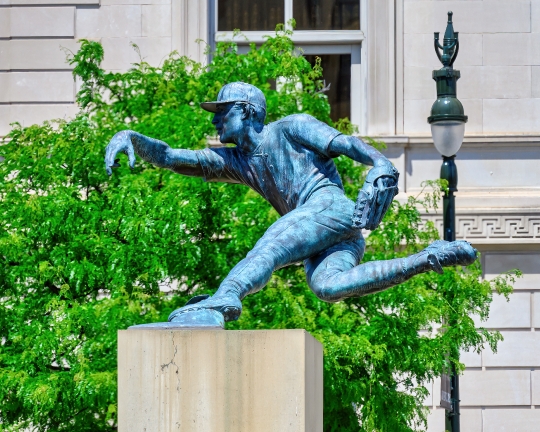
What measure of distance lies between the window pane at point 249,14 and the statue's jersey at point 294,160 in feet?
37.4

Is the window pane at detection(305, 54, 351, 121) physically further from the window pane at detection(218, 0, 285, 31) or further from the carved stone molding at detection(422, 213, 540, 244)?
the carved stone molding at detection(422, 213, 540, 244)

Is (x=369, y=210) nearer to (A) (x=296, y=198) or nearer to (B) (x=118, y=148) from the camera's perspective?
(A) (x=296, y=198)

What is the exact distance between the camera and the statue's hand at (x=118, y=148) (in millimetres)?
7953

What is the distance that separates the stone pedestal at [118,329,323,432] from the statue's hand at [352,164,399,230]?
0.81 m

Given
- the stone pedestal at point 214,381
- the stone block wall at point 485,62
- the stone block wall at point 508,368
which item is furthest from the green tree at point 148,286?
the stone block wall at point 485,62

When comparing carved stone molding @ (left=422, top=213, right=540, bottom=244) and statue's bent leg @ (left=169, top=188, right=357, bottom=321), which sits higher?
carved stone molding @ (left=422, top=213, right=540, bottom=244)

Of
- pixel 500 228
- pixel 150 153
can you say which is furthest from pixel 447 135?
pixel 150 153

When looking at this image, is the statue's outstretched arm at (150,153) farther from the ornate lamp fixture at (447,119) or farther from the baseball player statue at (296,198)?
the ornate lamp fixture at (447,119)

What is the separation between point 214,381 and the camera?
7.15 m

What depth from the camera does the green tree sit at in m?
12.3

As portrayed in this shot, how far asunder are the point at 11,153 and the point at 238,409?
7.35 meters

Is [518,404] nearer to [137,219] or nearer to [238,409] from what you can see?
[137,219]

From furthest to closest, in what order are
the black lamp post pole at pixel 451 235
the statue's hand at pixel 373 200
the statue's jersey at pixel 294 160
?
the black lamp post pole at pixel 451 235 < the statue's jersey at pixel 294 160 < the statue's hand at pixel 373 200

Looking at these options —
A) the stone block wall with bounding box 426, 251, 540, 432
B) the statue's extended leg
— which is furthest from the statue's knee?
the stone block wall with bounding box 426, 251, 540, 432
